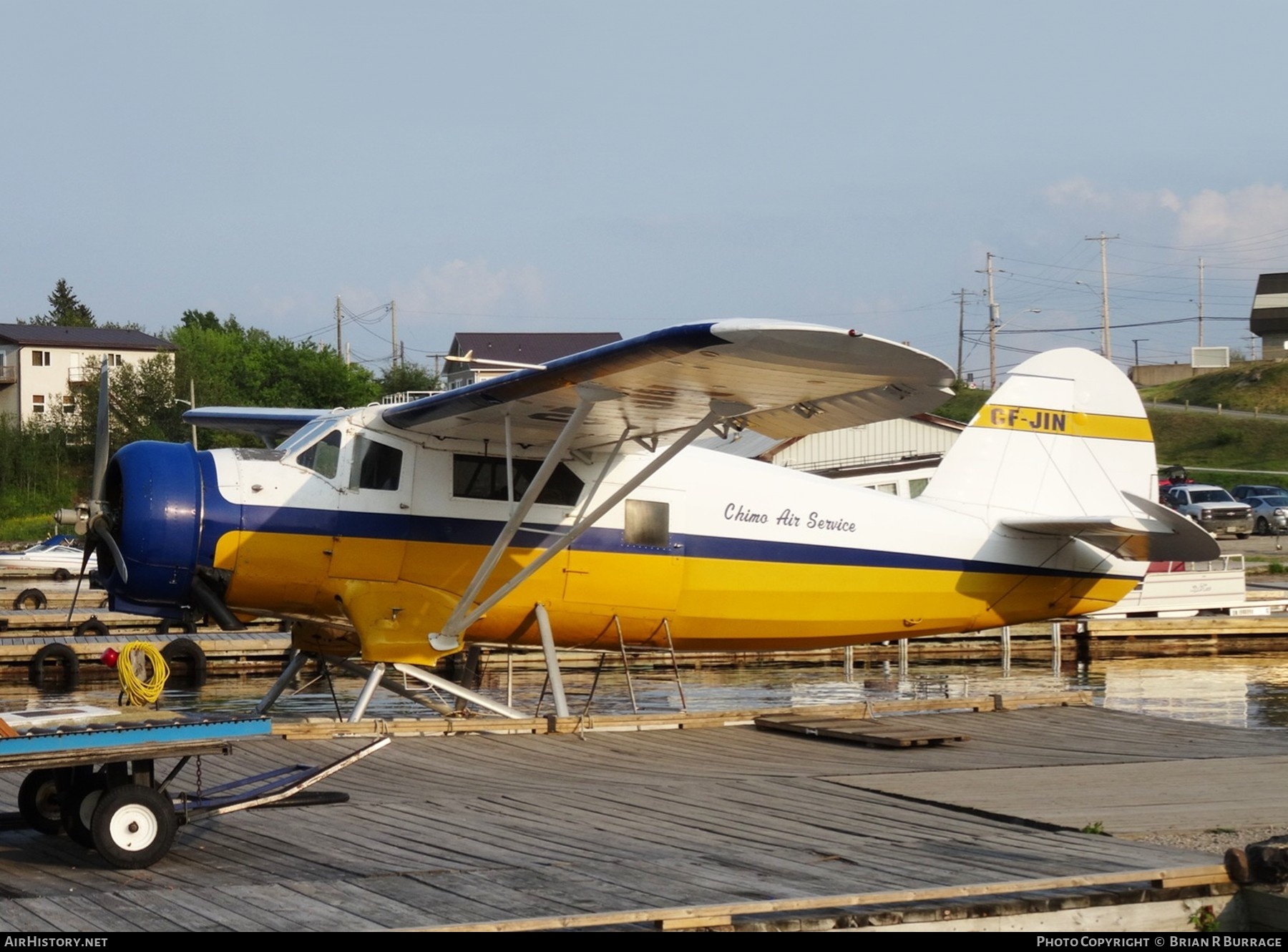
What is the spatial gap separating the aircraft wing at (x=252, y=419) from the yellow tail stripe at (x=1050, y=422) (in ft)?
20.9

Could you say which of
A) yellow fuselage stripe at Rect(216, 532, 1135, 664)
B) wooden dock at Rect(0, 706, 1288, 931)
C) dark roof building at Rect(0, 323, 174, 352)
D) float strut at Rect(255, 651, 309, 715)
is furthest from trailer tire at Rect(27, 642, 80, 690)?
dark roof building at Rect(0, 323, 174, 352)

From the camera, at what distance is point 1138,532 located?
41.6 feet

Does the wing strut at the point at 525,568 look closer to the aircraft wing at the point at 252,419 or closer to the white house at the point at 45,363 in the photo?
the aircraft wing at the point at 252,419

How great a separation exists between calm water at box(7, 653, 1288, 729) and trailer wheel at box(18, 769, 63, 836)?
8147mm

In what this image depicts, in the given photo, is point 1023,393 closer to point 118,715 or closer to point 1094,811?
point 1094,811

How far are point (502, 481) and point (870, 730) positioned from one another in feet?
11.5

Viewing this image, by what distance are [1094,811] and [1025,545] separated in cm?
572

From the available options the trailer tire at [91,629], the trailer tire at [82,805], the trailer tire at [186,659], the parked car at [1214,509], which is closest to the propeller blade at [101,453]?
the trailer tire at [82,805]

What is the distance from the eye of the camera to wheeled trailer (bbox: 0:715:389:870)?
5.84 m

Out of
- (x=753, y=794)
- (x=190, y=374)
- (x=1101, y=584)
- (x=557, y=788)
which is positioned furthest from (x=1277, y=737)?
(x=190, y=374)

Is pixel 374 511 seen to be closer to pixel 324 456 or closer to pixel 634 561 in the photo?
pixel 324 456

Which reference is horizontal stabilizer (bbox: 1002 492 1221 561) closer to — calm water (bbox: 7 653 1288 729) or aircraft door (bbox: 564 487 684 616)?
calm water (bbox: 7 653 1288 729)

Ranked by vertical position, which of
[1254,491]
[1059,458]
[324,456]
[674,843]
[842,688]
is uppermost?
[1254,491]

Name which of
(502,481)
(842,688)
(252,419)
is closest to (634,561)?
(502,481)
